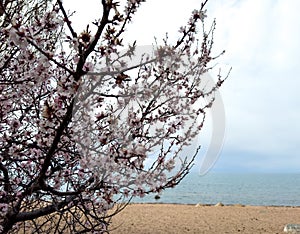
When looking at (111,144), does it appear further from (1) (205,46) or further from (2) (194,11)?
(1) (205,46)

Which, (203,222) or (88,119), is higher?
(88,119)

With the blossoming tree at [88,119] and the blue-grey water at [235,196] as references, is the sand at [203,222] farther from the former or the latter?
the blossoming tree at [88,119]

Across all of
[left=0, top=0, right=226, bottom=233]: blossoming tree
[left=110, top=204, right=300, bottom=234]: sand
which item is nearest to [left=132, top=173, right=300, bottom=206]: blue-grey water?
[left=110, top=204, right=300, bottom=234]: sand

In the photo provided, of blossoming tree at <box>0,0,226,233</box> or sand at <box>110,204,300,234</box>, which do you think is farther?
sand at <box>110,204,300,234</box>

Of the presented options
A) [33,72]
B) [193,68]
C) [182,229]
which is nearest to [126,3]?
[33,72]

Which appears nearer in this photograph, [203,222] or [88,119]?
[88,119]

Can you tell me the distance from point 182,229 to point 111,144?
10.5 m

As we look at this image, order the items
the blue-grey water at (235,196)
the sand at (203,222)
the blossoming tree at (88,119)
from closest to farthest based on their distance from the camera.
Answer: the blossoming tree at (88,119), the sand at (203,222), the blue-grey water at (235,196)

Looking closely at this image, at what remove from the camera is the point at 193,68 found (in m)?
3.71

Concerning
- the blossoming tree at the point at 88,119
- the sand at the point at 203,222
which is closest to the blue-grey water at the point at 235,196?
the sand at the point at 203,222

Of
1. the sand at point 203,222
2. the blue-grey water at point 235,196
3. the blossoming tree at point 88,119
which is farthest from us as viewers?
Answer: the blue-grey water at point 235,196

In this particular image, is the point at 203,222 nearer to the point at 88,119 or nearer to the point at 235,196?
the point at 88,119

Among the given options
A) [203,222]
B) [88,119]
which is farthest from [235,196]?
[88,119]

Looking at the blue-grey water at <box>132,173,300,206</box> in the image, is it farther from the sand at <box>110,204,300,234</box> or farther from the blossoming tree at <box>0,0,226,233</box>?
the blossoming tree at <box>0,0,226,233</box>
